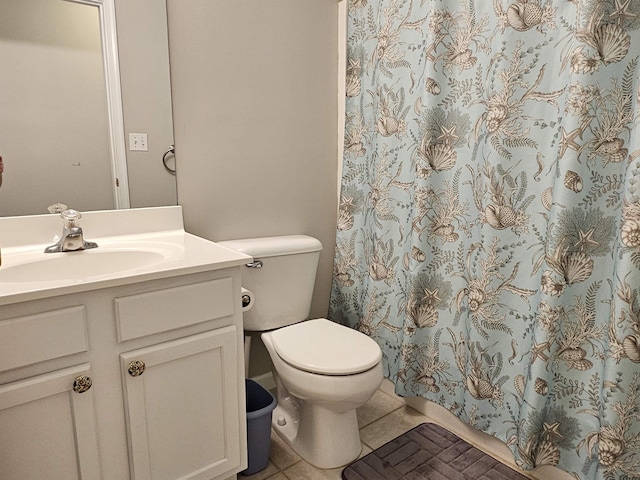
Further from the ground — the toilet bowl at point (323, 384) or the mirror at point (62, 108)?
the mirror at point (62, 108)

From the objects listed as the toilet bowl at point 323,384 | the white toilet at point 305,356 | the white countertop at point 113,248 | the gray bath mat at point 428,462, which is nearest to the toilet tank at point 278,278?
the white toilet at point 305,356

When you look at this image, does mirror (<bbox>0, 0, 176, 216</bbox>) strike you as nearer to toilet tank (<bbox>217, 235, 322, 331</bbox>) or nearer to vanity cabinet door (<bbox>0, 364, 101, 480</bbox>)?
toilet tank (<bbox>217, 235, 322, 331</bbox>)

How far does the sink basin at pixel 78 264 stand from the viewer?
3.87ft

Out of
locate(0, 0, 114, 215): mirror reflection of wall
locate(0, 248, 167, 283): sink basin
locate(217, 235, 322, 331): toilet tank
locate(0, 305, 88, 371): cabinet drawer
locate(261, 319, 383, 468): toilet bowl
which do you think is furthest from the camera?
locate(217, 235, 322, 331): toilet tank

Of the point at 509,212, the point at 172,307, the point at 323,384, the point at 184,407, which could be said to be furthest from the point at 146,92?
the point at 509,212

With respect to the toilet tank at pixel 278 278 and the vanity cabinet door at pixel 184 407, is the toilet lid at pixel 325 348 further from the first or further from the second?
the vanity cabinet door at pixel 184 407

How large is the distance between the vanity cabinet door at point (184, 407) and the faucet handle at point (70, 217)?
1.64 ft

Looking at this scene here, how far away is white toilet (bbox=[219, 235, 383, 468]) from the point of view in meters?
1.42

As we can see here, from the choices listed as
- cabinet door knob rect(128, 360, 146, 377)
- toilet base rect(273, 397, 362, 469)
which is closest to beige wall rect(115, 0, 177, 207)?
cabinet door knob rect(128, 360, 146, 377)

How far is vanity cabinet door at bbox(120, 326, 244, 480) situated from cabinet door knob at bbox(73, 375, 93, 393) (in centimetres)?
8

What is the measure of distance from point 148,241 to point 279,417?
0.89m

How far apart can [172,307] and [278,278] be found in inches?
24.8

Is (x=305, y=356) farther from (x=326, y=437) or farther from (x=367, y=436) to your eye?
(x=367, y=436)

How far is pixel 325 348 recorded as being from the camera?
1521mm
